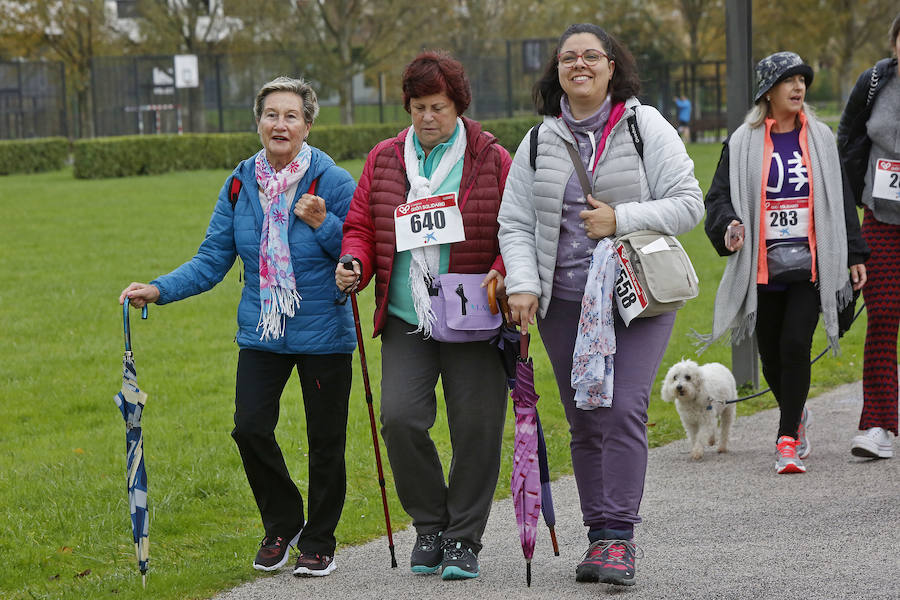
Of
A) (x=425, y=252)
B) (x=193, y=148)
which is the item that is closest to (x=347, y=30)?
(x=193, y=148)

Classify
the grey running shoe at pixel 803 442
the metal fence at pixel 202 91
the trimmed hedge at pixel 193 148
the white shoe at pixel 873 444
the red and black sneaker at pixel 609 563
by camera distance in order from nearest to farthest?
the red and black sneaker at pixel 609 563 < the white shoe at pixel 873 444 < the grey running shoe at pixel 803 442 < the trimmed hedge at pixel 193 148 < the metal fence at pixel 202 91

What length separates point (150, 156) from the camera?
110 ft

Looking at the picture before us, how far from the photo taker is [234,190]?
5.22 metres

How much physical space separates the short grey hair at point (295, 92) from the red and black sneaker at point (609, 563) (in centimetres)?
211

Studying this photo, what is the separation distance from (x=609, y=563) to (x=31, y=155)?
3462 cm

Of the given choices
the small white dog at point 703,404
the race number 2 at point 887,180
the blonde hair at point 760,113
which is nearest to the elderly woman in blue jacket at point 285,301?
the blonde hair at point 760,113

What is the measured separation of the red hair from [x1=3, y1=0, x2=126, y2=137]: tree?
1768 inches

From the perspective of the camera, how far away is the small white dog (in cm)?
709

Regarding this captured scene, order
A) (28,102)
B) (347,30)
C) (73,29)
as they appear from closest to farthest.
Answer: (28,102)
(347,30)
(73,29)

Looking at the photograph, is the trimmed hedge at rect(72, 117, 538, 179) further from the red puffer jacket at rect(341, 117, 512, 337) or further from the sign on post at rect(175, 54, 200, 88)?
the red puffer jacket at rect(341, 117, 512, 337)

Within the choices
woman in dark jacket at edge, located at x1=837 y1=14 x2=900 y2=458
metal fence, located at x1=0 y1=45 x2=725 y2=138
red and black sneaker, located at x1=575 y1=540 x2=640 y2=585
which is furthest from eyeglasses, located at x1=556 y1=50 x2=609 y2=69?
metal fence, located at x1=0 y1=45 x2=725 y2=138

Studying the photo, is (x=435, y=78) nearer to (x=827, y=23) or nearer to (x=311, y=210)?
(x=311, y=210)

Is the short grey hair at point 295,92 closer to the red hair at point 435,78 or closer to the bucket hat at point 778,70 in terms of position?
the red hair at point 435,78

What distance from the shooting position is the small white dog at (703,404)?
23.3 feet
